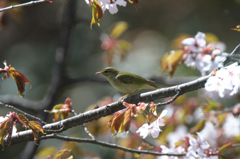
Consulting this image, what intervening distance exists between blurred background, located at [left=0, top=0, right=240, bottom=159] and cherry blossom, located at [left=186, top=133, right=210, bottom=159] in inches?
139

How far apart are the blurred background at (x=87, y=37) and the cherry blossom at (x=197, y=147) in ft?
11.6

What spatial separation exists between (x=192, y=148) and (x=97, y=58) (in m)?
4.68

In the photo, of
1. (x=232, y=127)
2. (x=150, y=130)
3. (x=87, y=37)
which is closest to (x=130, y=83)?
(x=150, y=130)

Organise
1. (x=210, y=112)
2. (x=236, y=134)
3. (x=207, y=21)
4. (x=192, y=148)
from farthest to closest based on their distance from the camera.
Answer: (x=207, y=21) → (x=236, y=134) → (x=210, y=112) → (x=192, y=148)

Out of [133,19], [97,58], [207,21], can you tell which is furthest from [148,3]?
[97,58]

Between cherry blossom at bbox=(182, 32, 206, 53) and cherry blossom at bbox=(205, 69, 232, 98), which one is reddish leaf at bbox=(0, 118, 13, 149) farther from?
cherry blossom at bbox=(182, 32, 206, 53)

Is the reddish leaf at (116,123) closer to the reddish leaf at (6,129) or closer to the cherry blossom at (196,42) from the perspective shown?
the reddish leaf at (6,129)

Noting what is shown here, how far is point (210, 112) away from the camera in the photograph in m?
2.00

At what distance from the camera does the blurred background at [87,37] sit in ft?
17.0

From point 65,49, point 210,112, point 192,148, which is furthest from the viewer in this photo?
point 65,49

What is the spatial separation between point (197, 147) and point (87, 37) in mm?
4963

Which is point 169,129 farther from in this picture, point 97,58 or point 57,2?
point 57,2

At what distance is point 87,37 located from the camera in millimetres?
5879

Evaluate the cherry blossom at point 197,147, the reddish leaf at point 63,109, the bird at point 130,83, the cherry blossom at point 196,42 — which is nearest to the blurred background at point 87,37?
the bird at point 130,83
